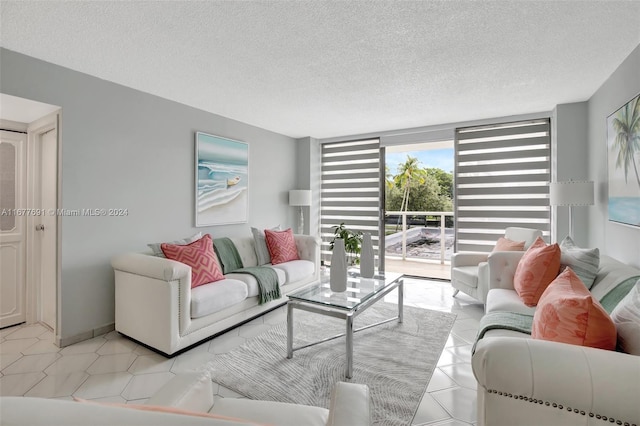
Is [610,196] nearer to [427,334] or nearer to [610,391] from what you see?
[427,334]

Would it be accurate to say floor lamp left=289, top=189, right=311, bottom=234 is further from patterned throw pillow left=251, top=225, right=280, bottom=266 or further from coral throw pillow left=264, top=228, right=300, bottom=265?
patterned throw pillow left=251, top=225, right=280, bottom=266

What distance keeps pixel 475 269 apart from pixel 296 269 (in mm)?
2137

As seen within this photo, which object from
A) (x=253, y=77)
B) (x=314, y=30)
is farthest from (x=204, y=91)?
(x=314, y=30)

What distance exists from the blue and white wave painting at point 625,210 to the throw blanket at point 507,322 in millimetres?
1249

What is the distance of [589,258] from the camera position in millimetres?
2285

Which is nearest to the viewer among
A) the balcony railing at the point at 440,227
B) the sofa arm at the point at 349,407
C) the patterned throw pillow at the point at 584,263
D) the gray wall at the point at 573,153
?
the sofa arm at the point at 349,407

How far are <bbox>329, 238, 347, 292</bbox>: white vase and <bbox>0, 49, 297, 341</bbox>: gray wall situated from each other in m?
2.00

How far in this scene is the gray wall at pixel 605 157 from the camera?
250 centimetres

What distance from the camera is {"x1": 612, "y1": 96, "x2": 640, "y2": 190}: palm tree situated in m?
2.36

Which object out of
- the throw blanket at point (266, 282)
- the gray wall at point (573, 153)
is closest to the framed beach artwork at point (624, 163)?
the gray wall at point (573, 153)

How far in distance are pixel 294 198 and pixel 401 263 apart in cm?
275

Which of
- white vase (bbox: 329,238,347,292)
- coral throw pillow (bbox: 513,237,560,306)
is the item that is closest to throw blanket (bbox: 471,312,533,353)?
coral throw pillow (bbox: 513,237,560,306)

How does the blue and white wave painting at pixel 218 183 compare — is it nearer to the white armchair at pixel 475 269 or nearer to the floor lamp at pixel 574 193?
the white armchair at pixel 475 269

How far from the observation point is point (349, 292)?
279 centimetres
